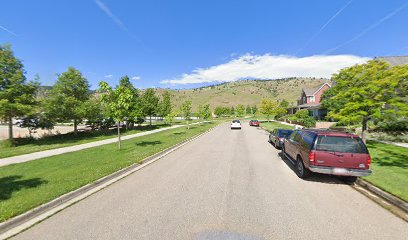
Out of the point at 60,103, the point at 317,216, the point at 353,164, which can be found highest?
the point at 60,103

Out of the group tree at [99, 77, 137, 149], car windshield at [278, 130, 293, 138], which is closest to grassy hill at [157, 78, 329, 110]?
car windshield at [278, 130, 293, 138]

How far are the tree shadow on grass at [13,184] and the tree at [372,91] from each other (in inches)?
557

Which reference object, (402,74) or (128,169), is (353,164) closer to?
(402,74)

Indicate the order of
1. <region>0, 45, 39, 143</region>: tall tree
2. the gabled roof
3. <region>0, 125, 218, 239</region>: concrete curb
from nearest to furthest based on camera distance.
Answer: <region>0, 125, 218, 239</region>: concrete curb → <region>0, 45, 39, 143</region>: tall tree → the gabled roof

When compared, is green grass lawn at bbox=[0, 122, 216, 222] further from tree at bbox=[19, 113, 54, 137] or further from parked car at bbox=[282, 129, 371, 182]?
tree at bbox=[19, 113, 54, 137]

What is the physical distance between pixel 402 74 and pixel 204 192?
10953 millimetres

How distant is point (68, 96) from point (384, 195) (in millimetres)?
26479

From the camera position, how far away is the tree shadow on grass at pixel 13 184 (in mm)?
6056

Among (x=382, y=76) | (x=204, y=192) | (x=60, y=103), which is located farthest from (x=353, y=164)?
(x=60, y=103)

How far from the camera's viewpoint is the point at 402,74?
9766 mm

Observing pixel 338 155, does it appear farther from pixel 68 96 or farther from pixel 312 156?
pixel 68 96

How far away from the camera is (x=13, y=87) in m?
16.9

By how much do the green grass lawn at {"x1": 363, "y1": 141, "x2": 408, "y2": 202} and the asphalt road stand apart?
92 centimetres

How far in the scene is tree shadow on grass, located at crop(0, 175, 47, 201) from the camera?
19.9 feet
